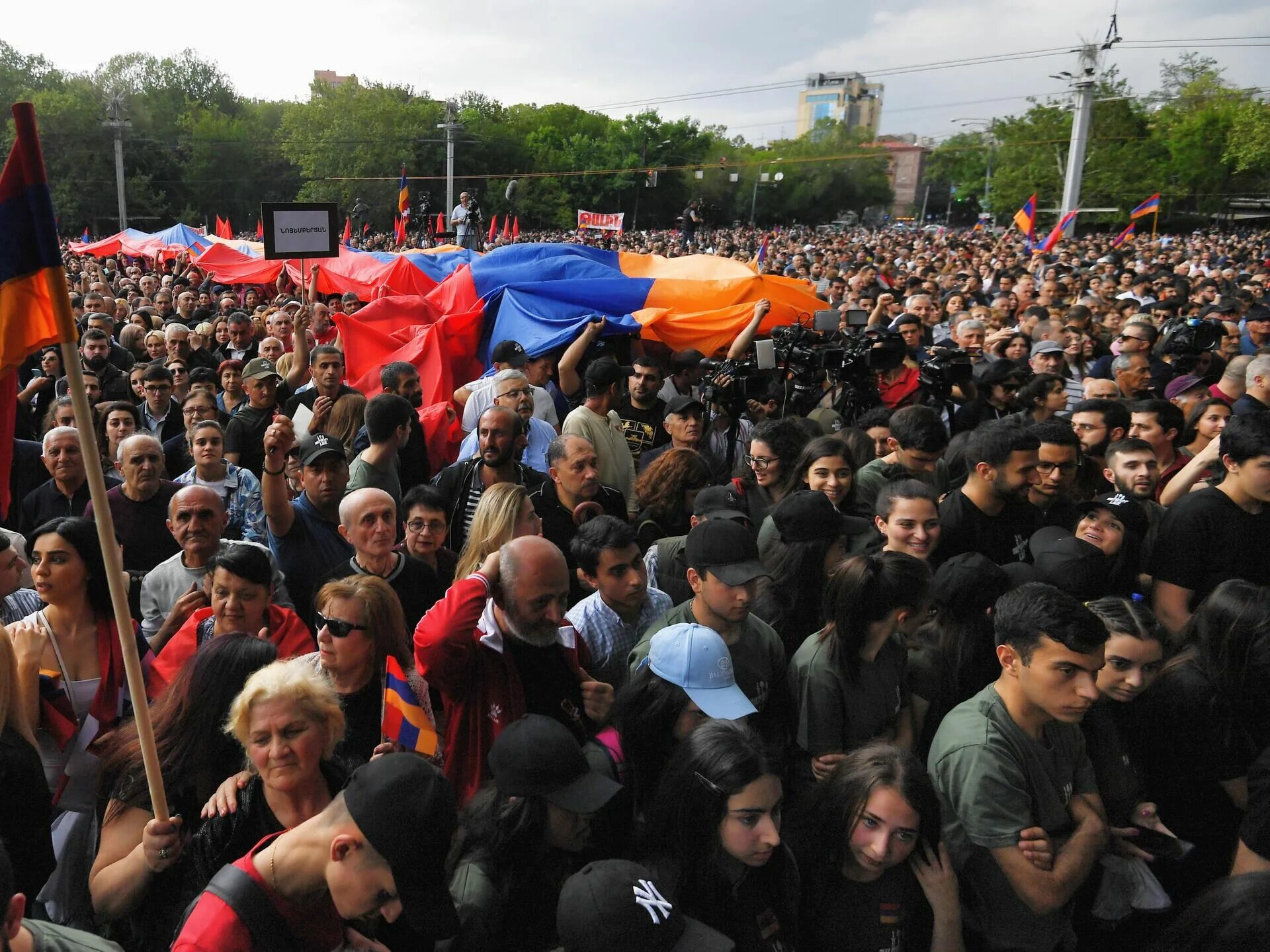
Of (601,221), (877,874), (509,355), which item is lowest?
(877,874)

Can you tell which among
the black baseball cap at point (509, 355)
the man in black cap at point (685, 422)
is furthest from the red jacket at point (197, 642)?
the black baseball cap at point (509, 355)

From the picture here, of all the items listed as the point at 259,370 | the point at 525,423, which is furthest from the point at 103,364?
the point at 525,423

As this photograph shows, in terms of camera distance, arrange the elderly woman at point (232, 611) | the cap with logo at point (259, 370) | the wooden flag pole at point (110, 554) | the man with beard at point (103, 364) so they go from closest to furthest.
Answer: the wooden flag pole at point (110, 554), the elderly woman at point (232, 611), the cap with logo at point (259, 370), the man with beard at point (103, 364)

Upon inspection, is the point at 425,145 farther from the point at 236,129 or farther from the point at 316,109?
the point at 236,129

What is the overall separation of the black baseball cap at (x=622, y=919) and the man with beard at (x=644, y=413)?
4.11 metres

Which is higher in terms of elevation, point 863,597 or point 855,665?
point 863,597

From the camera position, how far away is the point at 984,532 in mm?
4062

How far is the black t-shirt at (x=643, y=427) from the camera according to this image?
236 inches

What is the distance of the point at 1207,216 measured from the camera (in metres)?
49.1

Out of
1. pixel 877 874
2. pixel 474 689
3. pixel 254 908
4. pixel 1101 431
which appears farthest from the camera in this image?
pixel 1101 431

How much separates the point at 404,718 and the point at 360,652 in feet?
0.84

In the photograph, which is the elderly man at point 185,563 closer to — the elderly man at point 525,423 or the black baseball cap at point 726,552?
the black baseball cap at point 726,552

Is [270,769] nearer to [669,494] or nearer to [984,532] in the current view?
[669,494]

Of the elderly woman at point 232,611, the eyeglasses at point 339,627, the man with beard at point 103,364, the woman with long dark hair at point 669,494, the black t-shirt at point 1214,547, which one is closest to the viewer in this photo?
the eyeglasses at point 339,627
